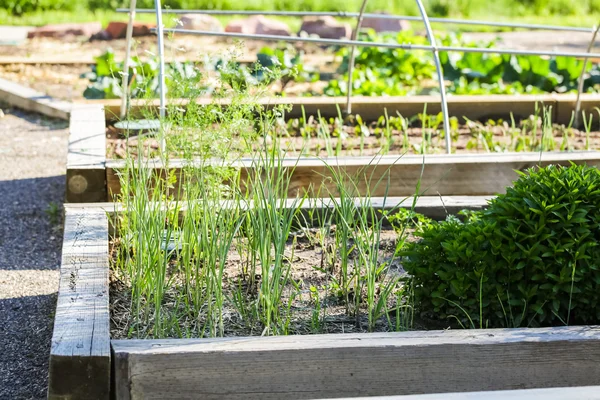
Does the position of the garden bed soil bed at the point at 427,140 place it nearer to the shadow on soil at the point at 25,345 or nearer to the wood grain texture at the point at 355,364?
the shadow on soil at the point at 25,345

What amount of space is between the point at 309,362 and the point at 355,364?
4.8 inches

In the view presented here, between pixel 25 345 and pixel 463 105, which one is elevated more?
pixel 463 105

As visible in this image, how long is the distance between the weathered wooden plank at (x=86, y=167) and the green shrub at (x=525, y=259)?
1678mm

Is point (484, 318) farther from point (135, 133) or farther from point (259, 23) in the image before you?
point (259, 23)

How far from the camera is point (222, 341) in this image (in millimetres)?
2254

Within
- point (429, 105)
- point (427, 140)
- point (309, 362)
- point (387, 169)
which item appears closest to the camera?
point (309, 362)

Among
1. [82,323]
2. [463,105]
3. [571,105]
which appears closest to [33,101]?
[463,105]

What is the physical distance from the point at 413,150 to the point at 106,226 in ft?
7.70

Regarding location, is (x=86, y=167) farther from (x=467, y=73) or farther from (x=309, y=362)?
(x=467, y=73)

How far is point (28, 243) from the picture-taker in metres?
4.09

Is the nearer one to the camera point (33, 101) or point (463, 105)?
point (463, 105)

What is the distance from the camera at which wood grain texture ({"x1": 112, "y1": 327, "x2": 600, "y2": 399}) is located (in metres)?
2.18

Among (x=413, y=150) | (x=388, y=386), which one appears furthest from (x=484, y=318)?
(x=413, y=150)

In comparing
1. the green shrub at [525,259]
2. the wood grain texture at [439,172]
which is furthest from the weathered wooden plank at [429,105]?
the green shrub at [525,259]
